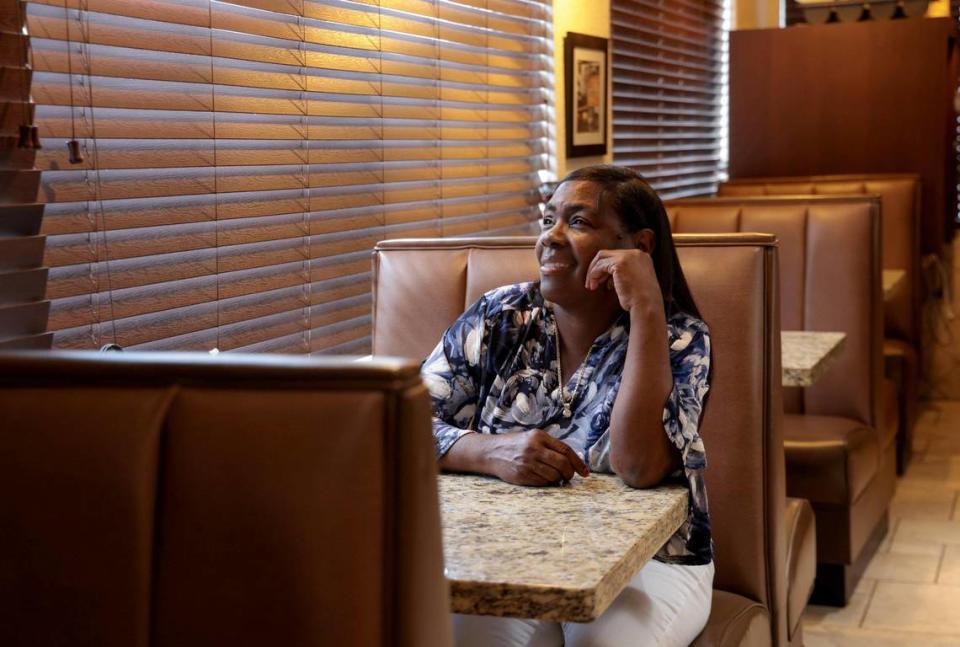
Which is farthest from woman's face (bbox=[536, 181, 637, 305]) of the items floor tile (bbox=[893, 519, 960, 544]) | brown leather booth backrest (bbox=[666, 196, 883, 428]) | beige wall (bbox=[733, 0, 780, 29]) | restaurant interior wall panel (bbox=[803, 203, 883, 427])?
beige wall (bbox=[733, 0, 780, 29])

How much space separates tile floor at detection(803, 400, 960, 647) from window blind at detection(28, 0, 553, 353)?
1.56 metres

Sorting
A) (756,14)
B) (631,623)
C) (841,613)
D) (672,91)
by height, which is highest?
(756,14)

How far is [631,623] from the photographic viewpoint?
5.71ft

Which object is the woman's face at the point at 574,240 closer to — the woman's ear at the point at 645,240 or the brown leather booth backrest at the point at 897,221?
the woman's ear at the point at 645,240

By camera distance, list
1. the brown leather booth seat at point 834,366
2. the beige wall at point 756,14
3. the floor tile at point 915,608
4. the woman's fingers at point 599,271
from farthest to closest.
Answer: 1. the beige wall at point 756,14
2. the brown leather booth seat at point 834,366
3. the floor tile at point 915,608
4. the woman's fingers at point 599,271

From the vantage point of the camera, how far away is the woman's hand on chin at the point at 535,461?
66.6 inches

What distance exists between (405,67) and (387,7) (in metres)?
0.18

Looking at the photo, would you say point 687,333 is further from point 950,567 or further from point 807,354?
point 950,567

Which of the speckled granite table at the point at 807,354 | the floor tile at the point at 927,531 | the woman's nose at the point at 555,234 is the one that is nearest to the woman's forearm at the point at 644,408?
the woman's nose at the point at 555,234

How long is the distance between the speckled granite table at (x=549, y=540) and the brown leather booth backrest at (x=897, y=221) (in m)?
3.43

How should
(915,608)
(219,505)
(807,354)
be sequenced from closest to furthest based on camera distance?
(219,505)
(807,354)
(915,608)

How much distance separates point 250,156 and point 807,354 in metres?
1.39

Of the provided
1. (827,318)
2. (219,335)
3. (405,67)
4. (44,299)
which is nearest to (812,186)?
(827,318)

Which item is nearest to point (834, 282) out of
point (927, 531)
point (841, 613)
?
point (841, 613)
